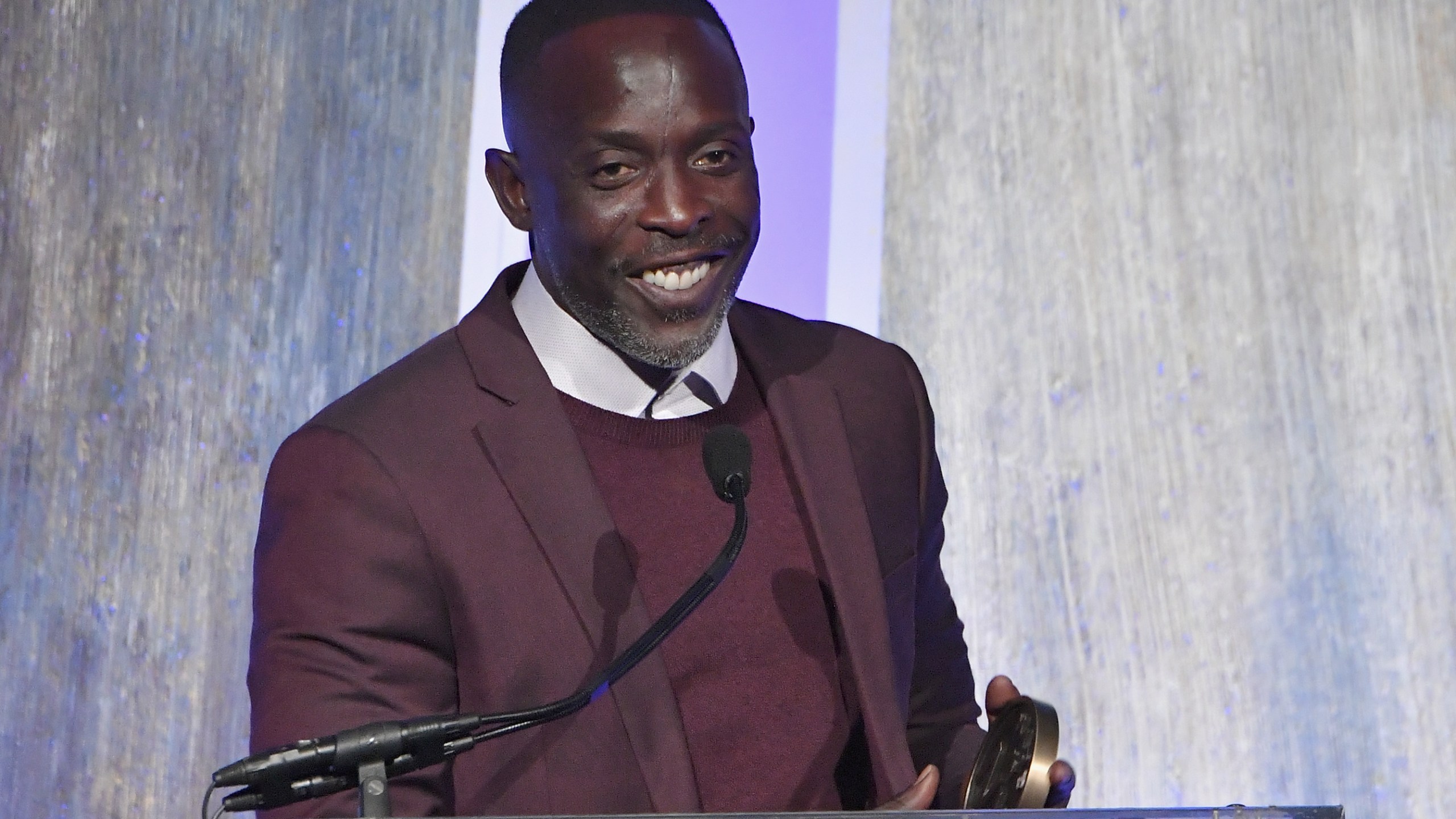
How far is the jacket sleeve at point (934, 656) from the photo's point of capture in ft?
5.69

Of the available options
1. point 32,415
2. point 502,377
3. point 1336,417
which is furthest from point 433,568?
point 1336,417

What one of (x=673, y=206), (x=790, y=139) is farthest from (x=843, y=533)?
(x=790, y=139)

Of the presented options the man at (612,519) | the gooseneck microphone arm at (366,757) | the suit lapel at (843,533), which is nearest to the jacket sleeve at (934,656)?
the man at (612,519)

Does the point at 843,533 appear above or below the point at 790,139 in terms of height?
below

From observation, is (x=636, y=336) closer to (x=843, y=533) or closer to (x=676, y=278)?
(x=676, y=278)

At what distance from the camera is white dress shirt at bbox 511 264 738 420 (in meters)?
1.64

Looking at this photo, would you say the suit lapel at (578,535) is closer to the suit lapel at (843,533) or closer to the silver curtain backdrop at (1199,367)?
the suit lapel at (843,533)

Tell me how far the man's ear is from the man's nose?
0.60 ft

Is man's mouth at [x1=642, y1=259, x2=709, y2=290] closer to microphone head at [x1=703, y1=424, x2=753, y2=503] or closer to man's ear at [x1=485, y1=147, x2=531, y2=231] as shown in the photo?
man's ear at [x1=485, y1=147, x2=531, y2=231]

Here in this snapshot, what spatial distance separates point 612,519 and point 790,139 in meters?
0.96

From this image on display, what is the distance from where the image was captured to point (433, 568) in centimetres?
148

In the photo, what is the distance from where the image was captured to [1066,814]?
94 cm

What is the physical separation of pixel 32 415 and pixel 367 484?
0.71m

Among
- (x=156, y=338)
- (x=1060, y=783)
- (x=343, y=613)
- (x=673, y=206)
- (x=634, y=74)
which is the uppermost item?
(x=634, y=74)
